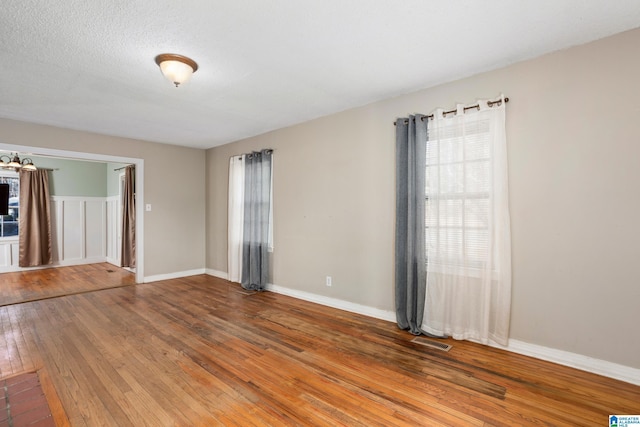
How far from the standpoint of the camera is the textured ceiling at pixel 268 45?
78.2 inches

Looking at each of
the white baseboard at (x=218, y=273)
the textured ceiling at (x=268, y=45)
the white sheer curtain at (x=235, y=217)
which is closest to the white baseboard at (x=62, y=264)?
the white baseboard at (x=218, y=273)

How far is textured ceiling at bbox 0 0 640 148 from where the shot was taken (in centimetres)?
199

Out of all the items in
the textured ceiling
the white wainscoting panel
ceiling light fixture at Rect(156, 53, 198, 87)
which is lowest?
the white wainscoting panel

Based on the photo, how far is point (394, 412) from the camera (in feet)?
6.37

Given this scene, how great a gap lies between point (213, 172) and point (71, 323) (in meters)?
3.45

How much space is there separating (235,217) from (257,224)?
0.65 m

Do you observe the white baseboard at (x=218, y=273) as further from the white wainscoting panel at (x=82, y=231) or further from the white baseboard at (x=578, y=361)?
the white baseboard at (x=578, y=361)

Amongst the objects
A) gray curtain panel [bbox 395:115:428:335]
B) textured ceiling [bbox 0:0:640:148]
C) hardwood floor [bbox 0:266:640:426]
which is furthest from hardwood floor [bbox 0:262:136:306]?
gray curtain panel [bbox 395:115:428:335]

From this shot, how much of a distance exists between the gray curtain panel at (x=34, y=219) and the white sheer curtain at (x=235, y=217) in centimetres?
461

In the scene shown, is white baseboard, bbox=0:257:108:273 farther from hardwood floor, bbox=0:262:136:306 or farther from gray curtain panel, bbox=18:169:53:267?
hardwood floor, bbox=0:262:136:306

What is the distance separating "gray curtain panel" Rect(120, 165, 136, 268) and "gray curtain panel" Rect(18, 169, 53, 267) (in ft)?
5.73

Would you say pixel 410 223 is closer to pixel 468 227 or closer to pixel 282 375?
pixel 468 227

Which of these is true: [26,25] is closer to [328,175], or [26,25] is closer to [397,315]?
[328,175]

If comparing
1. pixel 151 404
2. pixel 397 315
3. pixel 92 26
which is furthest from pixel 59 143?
pixel 397 315
